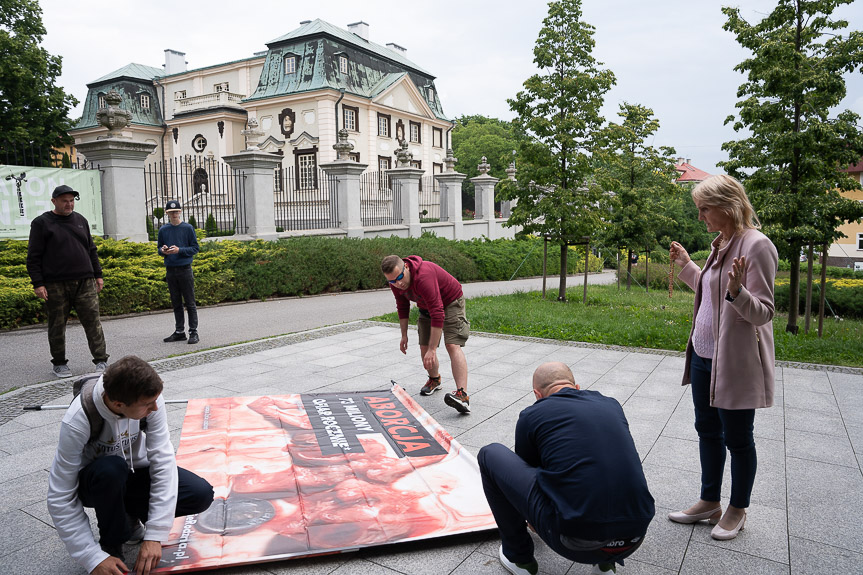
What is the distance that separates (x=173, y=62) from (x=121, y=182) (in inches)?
1683

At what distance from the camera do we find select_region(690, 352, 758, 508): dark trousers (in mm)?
3152

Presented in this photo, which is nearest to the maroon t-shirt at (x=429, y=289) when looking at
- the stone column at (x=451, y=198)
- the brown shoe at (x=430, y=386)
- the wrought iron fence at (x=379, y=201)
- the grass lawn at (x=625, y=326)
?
the brown shoe at (x=430, y=386)

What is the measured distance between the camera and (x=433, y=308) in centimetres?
531

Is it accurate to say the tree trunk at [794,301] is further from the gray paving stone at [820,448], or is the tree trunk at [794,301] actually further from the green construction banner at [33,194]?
the green construction banner at [33,194]

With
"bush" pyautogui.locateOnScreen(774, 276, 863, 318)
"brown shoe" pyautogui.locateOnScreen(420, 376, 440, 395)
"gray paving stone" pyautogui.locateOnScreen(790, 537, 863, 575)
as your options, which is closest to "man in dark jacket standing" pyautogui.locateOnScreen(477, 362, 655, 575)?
"gray paving stone" pyautogui.locateOnScreen(790, 537, 863, 575)

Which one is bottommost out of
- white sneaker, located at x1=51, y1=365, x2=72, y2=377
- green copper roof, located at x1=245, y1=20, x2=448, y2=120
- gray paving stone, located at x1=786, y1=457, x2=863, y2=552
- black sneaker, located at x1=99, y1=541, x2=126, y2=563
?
gray paving stone, located at x1=786, y1=457, x2=863, y2=552

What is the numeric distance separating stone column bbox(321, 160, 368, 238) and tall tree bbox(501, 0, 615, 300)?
20.7ft

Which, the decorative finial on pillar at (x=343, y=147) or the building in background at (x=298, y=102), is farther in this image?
the building in background at (x=298, y=102)

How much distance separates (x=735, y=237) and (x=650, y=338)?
19.5 ft

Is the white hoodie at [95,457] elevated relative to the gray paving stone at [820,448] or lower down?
elevated

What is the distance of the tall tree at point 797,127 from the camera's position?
30.3 feet

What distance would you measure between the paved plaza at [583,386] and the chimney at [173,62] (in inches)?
1882

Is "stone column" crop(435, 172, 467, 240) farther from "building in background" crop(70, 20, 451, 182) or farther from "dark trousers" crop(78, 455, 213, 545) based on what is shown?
Answer: "dark trousers" crop(78, 455, 213, 545)

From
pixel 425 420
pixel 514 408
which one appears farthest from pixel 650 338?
pixel 425 420
